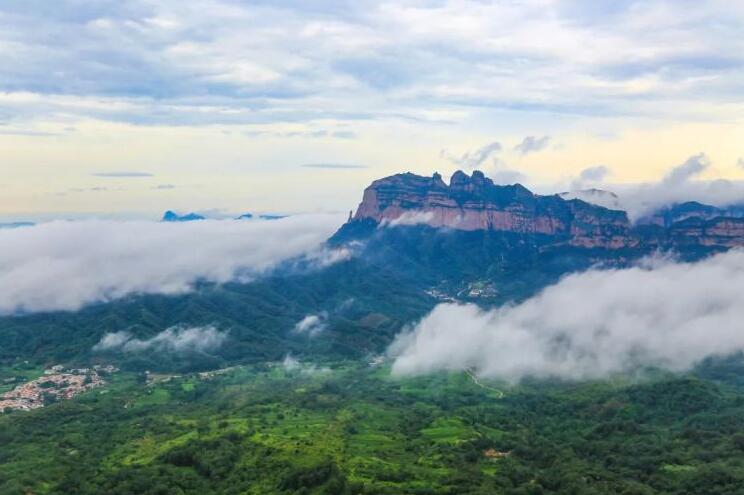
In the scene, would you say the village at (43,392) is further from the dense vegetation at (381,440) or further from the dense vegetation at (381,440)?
the dense vegetation at (381,440)

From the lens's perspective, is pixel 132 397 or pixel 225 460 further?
pixel 132 397

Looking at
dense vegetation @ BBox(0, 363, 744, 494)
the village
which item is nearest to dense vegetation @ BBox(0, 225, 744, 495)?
dense vegetation @ BBox(0, 363, 744, 494)

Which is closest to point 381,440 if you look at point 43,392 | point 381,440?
point 381,440

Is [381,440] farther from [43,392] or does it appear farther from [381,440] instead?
[43,392]

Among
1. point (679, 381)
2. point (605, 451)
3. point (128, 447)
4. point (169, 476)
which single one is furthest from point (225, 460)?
point (679, 381)

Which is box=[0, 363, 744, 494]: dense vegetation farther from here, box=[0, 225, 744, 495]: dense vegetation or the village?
the village

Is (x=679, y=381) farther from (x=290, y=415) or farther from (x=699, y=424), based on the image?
(x=290, y=415)

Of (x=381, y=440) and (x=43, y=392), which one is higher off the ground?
(x=381, y=440)

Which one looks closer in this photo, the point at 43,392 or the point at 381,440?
the point at 381,440
